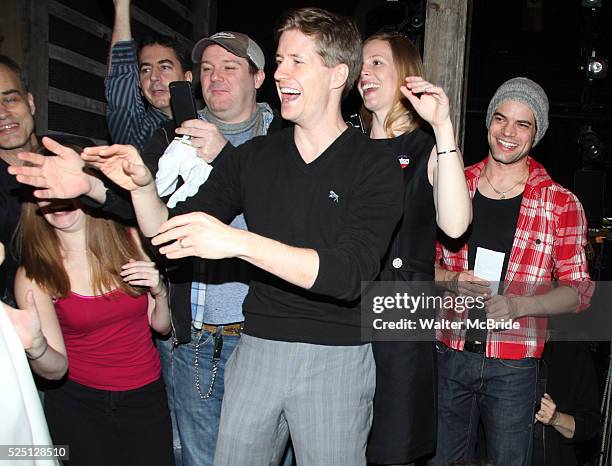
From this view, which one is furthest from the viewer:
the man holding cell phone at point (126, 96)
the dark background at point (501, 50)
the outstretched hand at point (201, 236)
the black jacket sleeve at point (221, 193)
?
the dark background at point (501, 50)

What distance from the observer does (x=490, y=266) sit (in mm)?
2529

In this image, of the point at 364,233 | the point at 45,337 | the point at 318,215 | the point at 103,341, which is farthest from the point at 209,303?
the point at 364,233

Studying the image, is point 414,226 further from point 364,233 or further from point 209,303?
point 209,303

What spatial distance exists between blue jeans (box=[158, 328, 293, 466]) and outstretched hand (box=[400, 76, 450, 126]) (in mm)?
1108

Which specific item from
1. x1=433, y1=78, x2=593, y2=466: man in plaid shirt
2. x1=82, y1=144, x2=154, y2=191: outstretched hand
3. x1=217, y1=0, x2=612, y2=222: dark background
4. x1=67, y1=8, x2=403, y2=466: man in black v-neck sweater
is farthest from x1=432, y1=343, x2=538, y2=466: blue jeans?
x1=217, y1=0, x2=612, y2=222: dark background

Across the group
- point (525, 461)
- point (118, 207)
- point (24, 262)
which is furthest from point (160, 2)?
point (525, 461)

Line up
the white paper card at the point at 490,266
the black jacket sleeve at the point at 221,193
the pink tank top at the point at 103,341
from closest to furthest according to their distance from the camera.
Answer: the black jacket sleeve at the point at 221,193, the pink tank top at the point at 103,341, the white paper card at the point at 490,266

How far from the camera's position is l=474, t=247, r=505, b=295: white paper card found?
2.52m

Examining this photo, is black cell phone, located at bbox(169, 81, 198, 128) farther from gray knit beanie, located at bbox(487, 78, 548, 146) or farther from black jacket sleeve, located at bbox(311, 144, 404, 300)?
gray knit beanie, located at bbox(487, 78, 548, 146)

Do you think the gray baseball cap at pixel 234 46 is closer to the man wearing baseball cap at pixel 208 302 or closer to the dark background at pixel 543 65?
the man wearing baseball cap at pixel 208 302

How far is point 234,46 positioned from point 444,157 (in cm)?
104

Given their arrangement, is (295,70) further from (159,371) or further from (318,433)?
(159,371)

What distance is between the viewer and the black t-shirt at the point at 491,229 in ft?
8.30

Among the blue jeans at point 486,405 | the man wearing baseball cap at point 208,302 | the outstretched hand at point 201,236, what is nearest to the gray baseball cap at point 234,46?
the man wearing baseball cap at point 208,302
